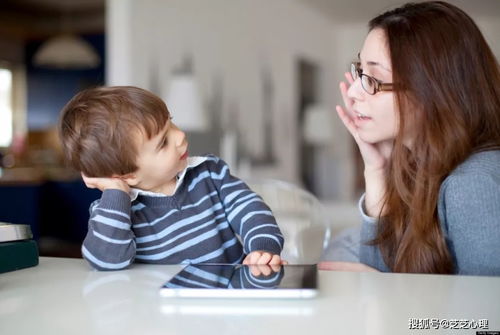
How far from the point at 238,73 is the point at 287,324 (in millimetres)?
4452

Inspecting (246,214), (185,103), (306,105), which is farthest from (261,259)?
(306,105)

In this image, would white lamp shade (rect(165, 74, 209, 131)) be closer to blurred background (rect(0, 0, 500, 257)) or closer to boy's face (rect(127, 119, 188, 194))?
blurred background (rect(0, 0, 500, 257))

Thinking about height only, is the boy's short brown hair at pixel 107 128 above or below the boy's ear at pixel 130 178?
above

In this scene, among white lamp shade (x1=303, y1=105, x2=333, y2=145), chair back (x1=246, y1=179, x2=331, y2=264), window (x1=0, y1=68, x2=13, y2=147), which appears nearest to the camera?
chair back (x1=246, y1=179, x2=331, y2=264)

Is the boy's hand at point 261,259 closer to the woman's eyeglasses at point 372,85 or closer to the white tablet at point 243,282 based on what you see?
the white tablet at point 243,282

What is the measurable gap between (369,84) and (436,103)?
14 centimetres

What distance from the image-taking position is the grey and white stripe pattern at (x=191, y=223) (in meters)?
0.97

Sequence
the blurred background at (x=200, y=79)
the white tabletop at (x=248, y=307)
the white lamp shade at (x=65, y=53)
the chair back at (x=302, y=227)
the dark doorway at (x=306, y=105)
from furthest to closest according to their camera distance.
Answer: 1. the dark doorway at (x=306, y=105)
2. the white lamp shade at (x=65, y=53)
3. the blurred background at (x=200, y=79)
4. the chair back at (x=302, y=227)
5. the white tabletop at (x=248, y=307)

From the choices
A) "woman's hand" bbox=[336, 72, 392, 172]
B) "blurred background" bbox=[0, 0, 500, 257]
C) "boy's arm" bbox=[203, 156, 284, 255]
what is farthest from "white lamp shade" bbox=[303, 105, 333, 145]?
"boy's arm" bbox=[203, 156, 284, 255]

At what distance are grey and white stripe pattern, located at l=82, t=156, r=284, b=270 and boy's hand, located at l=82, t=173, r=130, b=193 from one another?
2cm

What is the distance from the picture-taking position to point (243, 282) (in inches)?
30.4

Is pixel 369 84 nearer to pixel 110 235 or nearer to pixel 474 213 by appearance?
pixel 474 213

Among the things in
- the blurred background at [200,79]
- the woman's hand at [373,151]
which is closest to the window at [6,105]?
the blurred background at [200,79]

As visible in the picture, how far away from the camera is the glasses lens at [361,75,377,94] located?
4.00 feet
